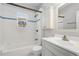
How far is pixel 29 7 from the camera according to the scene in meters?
2.77

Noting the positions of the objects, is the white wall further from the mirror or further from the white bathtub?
the mirror

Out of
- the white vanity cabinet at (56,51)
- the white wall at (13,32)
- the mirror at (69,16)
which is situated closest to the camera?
the white vanity cabinet at (56,51)

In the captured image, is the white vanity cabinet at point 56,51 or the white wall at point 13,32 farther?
the white wall at point 13,32

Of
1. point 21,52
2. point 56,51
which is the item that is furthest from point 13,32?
point 56,51

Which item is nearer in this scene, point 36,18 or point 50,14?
point 50,14

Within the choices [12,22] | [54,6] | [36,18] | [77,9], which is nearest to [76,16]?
[77,9]

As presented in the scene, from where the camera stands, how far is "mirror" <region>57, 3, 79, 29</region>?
Result: 1.72 meters

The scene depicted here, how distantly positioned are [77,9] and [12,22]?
185 cm

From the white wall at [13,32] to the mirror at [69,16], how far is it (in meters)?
1.15

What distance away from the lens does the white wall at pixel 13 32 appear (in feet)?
7.61

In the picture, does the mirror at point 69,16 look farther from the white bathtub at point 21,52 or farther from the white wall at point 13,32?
the white bathtub at point 21,52

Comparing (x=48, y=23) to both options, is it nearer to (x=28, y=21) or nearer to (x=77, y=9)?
(x=28, y=21)

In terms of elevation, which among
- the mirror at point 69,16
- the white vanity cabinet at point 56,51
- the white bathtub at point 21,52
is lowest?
the white bathtub at point 21,52

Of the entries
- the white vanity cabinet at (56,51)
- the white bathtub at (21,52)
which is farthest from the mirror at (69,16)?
the white bathtub at (21,52)
